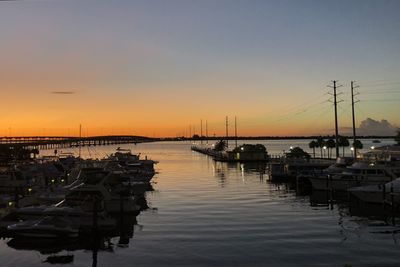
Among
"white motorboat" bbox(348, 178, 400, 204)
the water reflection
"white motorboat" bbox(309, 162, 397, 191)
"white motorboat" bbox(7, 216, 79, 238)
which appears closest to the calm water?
the water reflection

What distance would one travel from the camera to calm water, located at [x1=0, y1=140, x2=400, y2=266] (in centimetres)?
2380

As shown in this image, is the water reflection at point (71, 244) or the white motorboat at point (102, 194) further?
the white motorboat at point (102, 194)

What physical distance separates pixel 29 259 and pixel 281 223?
16.2 meters

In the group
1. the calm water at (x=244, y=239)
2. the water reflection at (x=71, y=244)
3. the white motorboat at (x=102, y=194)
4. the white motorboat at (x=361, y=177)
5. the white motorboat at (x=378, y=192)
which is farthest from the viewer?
the white motorboat at (x=361, y=177)

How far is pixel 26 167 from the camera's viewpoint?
58.9 m

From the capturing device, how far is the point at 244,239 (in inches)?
1089

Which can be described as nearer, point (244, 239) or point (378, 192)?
point (244, 239)

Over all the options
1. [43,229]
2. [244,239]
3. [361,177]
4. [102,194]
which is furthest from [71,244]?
[361,177]

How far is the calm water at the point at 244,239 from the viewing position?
2380 centimetres

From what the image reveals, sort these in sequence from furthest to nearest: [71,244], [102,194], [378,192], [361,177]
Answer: [361,177], [378,192], [102,194], [71,244]

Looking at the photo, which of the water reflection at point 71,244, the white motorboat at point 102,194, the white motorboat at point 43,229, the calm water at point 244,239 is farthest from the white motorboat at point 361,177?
the white motorboat at point 43,229

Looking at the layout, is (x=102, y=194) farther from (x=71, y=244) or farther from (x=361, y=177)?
(x=361, y=177)

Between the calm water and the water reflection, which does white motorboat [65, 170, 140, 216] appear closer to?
the calm water

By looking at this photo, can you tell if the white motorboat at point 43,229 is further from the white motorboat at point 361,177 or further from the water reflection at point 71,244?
the white motorboat at point 361,177
